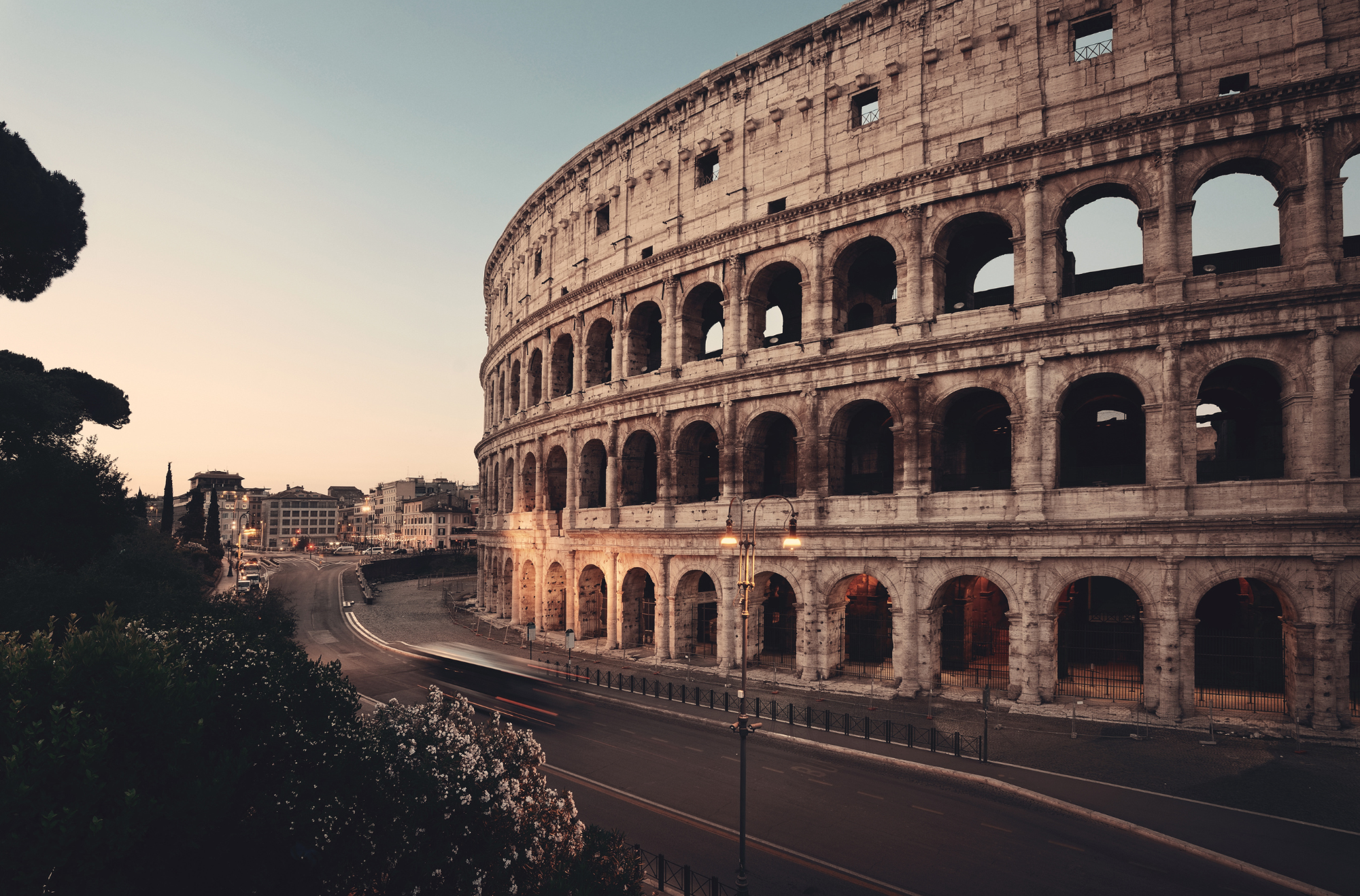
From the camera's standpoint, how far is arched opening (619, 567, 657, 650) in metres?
35.7

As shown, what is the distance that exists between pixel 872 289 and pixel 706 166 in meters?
10.3

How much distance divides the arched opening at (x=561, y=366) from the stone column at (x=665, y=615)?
1423 centimetres

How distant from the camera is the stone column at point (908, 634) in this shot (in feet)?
85.7

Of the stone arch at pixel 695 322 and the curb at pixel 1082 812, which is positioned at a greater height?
the stone arch at pixel 695 322

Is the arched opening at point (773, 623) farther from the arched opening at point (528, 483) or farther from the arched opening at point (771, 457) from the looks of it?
the arched opening at point (528, 483)

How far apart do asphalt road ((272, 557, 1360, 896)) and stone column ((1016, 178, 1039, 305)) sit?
1647 centimetres

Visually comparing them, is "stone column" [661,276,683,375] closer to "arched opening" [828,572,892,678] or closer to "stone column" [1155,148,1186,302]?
"arched opening" [828,572,892,678]

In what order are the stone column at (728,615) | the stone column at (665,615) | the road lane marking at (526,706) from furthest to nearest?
the stone column at (665,615) → the stone column at (728,615) → the road lane marking at (526,706)

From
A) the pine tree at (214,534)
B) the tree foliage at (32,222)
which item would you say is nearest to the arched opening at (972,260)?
the tree foliage at (32,222)

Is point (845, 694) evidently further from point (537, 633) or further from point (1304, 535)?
point (537, 633)

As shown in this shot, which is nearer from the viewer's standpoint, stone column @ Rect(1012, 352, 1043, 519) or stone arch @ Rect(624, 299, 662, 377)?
stone column @ Rect(1012, 352, 1043, 519)

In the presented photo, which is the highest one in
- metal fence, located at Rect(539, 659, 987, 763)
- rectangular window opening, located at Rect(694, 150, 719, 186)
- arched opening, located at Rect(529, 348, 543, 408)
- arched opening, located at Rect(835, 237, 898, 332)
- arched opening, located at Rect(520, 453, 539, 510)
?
rectangular window opening, located at Rect(694, 150, 719, 186)

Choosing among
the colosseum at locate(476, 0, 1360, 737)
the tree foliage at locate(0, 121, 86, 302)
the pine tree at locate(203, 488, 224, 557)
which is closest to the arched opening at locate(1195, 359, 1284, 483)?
the colosseum at locate(476, 0, 1360, 737)

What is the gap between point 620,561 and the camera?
35688 mm
